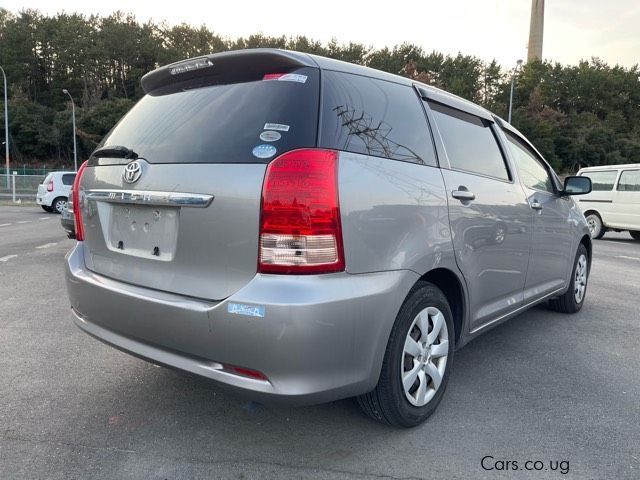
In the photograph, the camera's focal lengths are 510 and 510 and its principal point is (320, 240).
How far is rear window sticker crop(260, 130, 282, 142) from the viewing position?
6.91 feet

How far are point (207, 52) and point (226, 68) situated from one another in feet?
195

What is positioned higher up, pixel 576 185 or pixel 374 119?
pixel 374 119

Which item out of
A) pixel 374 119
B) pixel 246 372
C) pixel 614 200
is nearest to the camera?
pixel 246 372

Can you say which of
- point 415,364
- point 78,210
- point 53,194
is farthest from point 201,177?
point 53,194

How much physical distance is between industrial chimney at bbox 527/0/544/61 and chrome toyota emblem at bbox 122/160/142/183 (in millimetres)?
75860

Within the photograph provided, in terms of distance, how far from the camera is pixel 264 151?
2086 millimetres

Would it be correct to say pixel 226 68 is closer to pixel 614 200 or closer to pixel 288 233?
pixel 288 233

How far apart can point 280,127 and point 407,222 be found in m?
0.73

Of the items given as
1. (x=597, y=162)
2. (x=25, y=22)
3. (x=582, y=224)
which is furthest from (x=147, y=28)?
(x=582, y=224)

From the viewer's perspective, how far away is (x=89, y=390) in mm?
3008

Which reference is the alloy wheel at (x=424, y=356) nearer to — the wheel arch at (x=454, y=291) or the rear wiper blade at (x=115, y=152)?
the wheel arch at (x=454, y=291)

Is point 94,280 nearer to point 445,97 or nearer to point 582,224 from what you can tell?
point 445,97

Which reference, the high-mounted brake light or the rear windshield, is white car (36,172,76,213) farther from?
the rear windshield

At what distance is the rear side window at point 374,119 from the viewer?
222 cm
